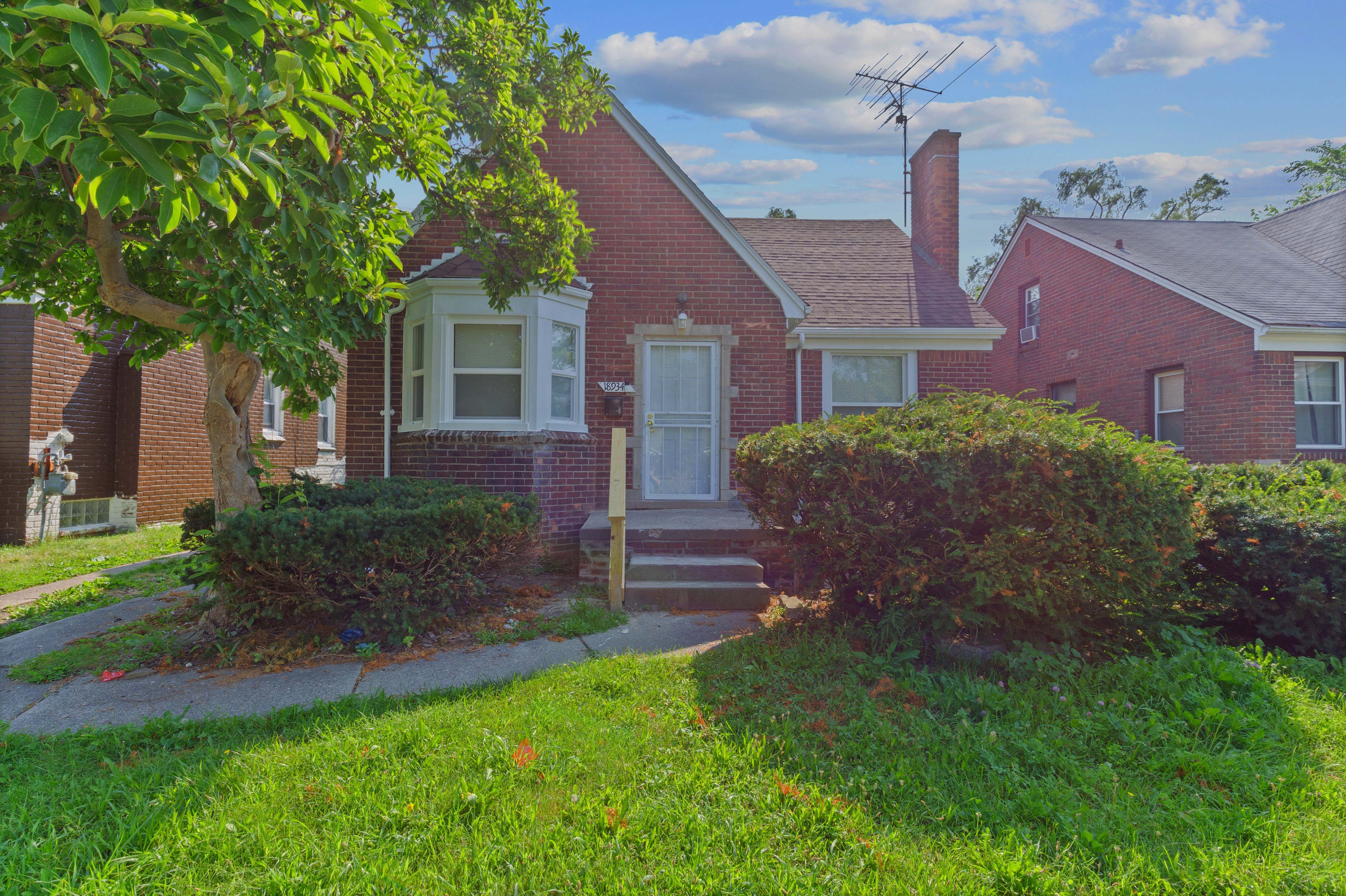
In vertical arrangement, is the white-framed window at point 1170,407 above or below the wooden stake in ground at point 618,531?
above

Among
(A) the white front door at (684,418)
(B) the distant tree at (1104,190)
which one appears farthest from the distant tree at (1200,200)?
(A) the white front door at (684,418)

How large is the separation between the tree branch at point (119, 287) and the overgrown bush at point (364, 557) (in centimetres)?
158

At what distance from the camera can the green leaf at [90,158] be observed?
2.11m

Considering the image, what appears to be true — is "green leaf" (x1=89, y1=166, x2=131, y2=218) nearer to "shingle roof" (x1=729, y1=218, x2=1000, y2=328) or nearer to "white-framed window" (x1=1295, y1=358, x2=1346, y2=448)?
"shingle roof" (x1=729, y1=218, x2=1000, y2=328)

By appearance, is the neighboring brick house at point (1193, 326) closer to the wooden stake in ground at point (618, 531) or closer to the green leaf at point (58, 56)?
the wooden stake in ground at point (618, 531)

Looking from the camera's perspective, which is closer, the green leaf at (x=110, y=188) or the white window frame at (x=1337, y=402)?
the green leaf at (x=110, y=188)

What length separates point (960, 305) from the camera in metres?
11.3

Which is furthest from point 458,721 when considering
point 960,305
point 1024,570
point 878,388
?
point 960,305

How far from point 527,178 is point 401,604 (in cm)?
427

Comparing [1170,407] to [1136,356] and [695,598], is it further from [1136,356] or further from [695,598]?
[695,598]

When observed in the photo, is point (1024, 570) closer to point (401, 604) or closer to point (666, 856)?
point (666, 856)

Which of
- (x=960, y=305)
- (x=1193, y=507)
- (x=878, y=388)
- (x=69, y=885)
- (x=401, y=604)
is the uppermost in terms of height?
(x=960, y=305)

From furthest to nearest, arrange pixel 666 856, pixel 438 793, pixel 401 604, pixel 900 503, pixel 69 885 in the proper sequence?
1. pixel 401 604
2. pixel 900 503
3. pixel 438 793
4. pixel 666 856
5. pixel 69 885

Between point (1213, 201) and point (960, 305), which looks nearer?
point (960, 305)
